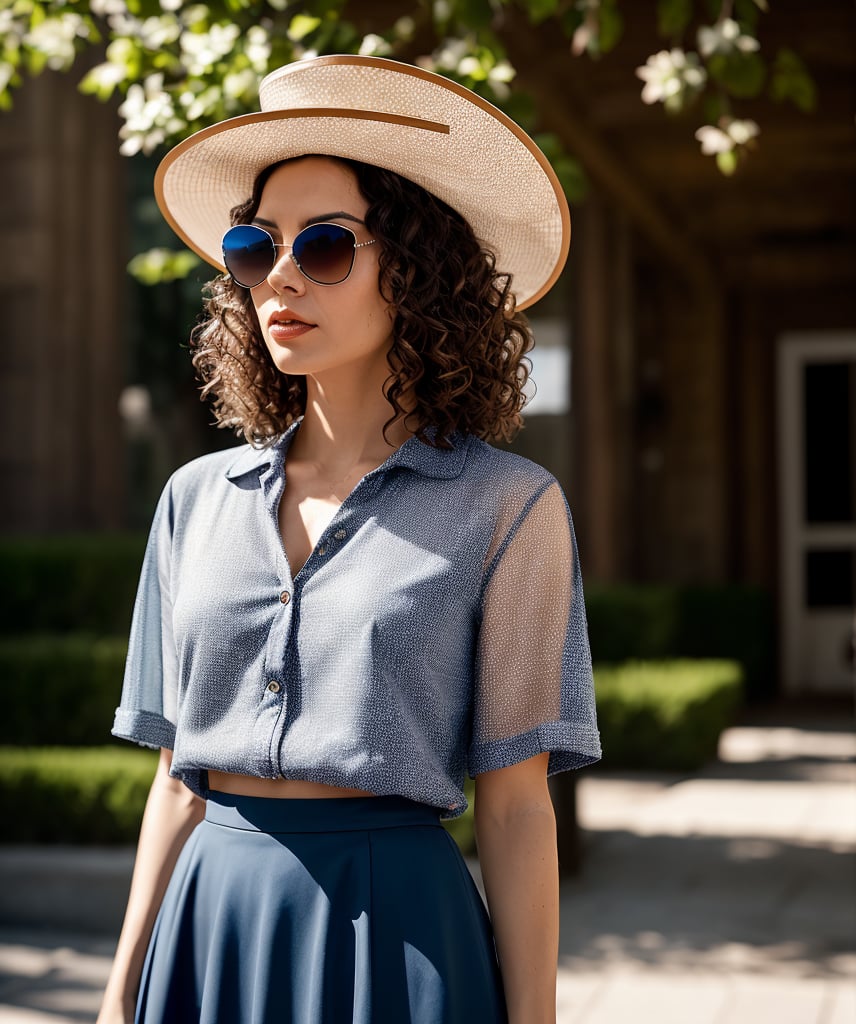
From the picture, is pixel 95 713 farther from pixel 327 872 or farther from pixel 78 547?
pixel 327 872

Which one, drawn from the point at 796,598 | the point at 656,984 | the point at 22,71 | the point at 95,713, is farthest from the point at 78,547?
the point at 796,598

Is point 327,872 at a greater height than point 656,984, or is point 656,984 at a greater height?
point 327,872

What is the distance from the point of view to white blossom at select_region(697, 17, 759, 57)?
3.21 m

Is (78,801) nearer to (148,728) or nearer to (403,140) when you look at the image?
(148,728)

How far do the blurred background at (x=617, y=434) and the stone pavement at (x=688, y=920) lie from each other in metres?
0.02

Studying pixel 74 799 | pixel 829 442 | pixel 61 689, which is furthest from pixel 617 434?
pixel 74 799

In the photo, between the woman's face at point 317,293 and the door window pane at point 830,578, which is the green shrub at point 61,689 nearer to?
the woman's face at point 317,293

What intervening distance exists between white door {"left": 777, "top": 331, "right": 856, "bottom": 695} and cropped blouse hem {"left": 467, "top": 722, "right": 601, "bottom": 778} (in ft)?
37.4

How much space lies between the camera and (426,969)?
1.58 m

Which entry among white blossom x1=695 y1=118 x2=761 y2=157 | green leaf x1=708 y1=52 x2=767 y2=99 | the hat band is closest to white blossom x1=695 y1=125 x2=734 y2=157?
white blossom x1=695 y1=118 x2=761 y2=157

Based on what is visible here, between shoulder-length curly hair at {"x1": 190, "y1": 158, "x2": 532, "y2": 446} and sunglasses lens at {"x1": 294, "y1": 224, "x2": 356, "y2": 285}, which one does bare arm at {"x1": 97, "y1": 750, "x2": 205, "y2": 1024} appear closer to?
shoulder-length curly hair at {"x1": 190, "y1": 158, "x2": 532, "y2": 446}

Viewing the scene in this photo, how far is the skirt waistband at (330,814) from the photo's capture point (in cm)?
162

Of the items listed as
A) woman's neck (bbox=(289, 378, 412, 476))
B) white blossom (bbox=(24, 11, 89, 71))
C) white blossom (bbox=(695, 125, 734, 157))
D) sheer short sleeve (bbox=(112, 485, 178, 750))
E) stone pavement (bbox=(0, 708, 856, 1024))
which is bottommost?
stone pavement (bbox=(0, 708, 856, 1024))

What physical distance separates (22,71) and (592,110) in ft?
11.9
